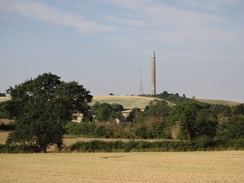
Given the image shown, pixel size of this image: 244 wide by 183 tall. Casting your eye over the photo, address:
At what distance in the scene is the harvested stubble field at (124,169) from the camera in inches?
1067

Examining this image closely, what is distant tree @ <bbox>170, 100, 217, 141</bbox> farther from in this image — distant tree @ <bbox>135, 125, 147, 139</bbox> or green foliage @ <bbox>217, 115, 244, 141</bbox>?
distant tree @ <bbox>135, 125, 147, 139</bbox>

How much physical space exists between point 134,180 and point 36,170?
856 cm

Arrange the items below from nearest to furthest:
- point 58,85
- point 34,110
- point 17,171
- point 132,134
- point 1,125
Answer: point 17,171 → point 34,110 → point 132,134 → point 58,85 → point 1,125

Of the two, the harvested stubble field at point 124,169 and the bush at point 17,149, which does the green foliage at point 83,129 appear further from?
the harvested stubble field at point 124,169

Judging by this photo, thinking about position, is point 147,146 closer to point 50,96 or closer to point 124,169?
point 124,169

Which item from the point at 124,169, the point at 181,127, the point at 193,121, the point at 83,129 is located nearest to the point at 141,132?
the point at 83,129

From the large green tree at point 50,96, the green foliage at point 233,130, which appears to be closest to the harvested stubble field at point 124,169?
the large green tree at point 50,96

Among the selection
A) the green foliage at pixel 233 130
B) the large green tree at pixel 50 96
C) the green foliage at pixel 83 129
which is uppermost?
the large green tree at pixel 50 96

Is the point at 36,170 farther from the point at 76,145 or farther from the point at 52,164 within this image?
the point at 76,145

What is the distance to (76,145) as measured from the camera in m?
49.7

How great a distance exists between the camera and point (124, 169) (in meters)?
32.0

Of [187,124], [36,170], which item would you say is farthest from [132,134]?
[36,170]

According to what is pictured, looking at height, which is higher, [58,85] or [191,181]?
[58,85]

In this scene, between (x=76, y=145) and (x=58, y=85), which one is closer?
(x=76, y=145)
